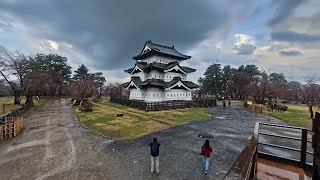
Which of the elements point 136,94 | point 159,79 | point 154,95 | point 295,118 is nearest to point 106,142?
point 154,95

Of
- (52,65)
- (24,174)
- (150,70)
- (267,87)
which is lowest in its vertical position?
(24,174)

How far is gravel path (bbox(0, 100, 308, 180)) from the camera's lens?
8.20 m

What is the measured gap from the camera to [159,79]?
37969 millimetres

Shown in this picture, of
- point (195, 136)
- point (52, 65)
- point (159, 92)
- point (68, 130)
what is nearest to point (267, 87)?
point (159, 92)

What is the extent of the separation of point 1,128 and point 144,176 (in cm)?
1233

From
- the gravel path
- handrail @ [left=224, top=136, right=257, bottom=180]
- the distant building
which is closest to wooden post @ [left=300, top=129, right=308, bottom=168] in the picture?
handrail @ [left=224, top=136, right=257, bottom=180]

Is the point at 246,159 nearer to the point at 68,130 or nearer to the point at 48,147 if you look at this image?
the point at 48,147

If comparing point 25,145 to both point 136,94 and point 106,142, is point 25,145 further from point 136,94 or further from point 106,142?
point 136,94

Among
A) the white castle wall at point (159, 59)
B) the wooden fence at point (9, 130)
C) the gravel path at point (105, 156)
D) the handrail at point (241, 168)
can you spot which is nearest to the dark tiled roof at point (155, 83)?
the white castle wall at point (159, 59)

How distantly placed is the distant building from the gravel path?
2086 centimetres

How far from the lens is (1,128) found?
1351 cm

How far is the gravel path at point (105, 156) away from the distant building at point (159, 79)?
20.9 m

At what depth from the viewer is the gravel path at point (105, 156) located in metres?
8.20

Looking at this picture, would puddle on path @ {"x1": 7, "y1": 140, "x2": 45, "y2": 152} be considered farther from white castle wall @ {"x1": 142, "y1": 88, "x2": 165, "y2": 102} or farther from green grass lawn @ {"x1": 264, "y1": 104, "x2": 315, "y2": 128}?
green grass lawn @ {"x1": 264, "y1": 104, "x2": 315, "y2": 128}
